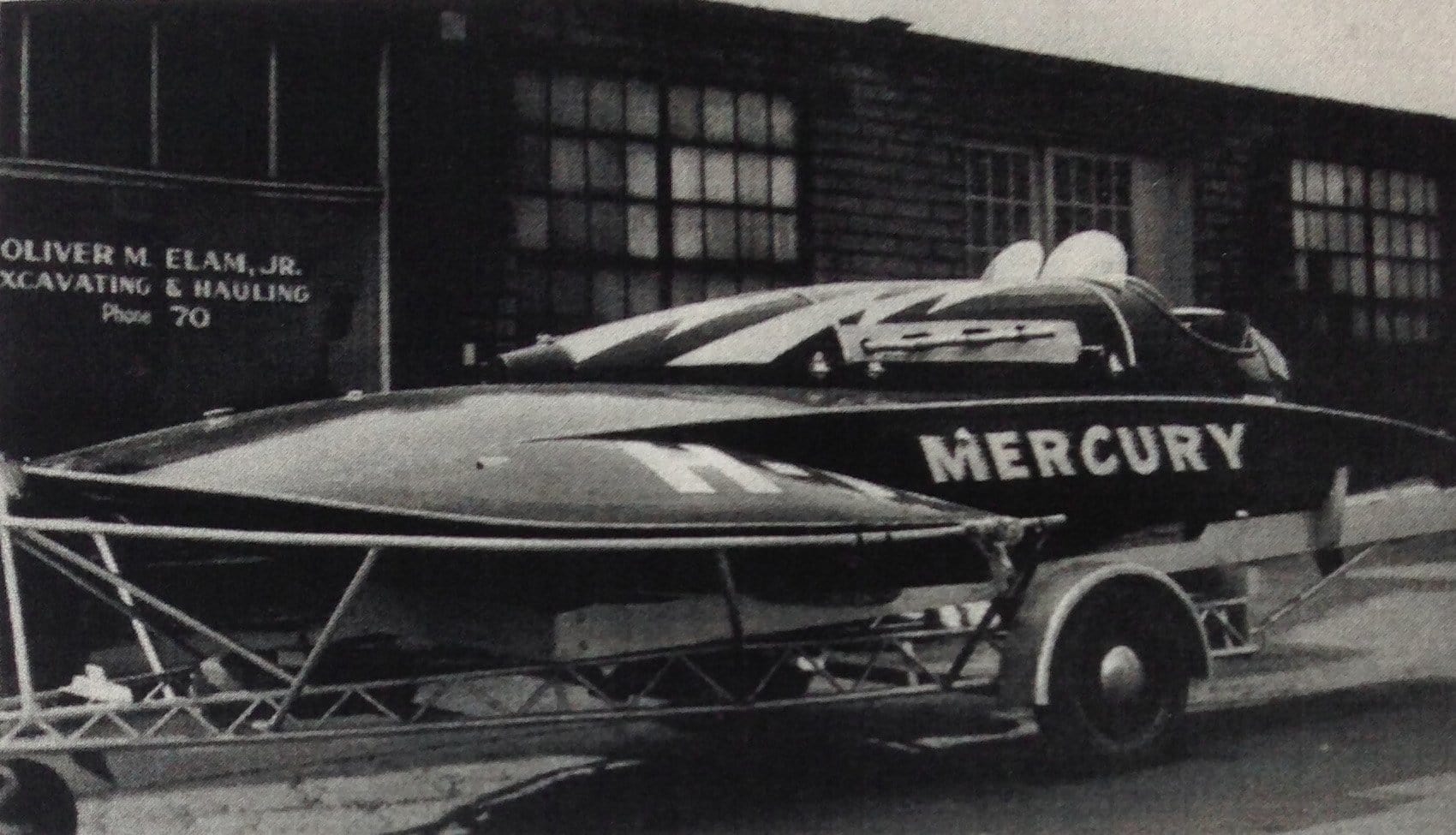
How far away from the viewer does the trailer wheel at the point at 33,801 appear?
4023 mm

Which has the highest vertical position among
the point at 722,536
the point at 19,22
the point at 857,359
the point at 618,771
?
the point at 19,22

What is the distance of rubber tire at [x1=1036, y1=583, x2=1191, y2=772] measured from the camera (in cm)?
476

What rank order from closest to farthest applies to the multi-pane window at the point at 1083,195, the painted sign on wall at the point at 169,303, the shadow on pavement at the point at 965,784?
the shadow on pavement at the point at 965,784 → the painted sign on wall at the point at 169,303 → the multi-pane window at the point at 1083,195

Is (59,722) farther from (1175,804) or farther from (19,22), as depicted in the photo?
(19,22)

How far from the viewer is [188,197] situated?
820cm

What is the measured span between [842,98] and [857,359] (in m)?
6.09

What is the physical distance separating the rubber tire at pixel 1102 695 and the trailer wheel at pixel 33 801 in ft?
9.42

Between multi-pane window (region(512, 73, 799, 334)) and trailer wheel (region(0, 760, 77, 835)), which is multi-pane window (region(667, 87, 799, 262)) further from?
trailer wheel (region(0, 760, 77, 835))

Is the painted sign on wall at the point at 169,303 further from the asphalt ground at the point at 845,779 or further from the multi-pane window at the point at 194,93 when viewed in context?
the asphalt ground at the point at 845,779

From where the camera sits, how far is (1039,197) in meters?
10.1

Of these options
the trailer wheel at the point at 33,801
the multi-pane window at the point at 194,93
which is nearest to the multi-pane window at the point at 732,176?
the multi-pane window at the point at 194,93

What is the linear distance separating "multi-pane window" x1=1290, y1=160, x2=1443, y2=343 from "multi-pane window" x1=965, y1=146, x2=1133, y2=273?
1992mm

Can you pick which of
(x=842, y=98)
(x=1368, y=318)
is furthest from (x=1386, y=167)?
(x=842, y=98)

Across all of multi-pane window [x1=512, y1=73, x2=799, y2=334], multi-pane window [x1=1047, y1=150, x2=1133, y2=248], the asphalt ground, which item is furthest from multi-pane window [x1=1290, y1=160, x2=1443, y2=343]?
the asphalt ground
